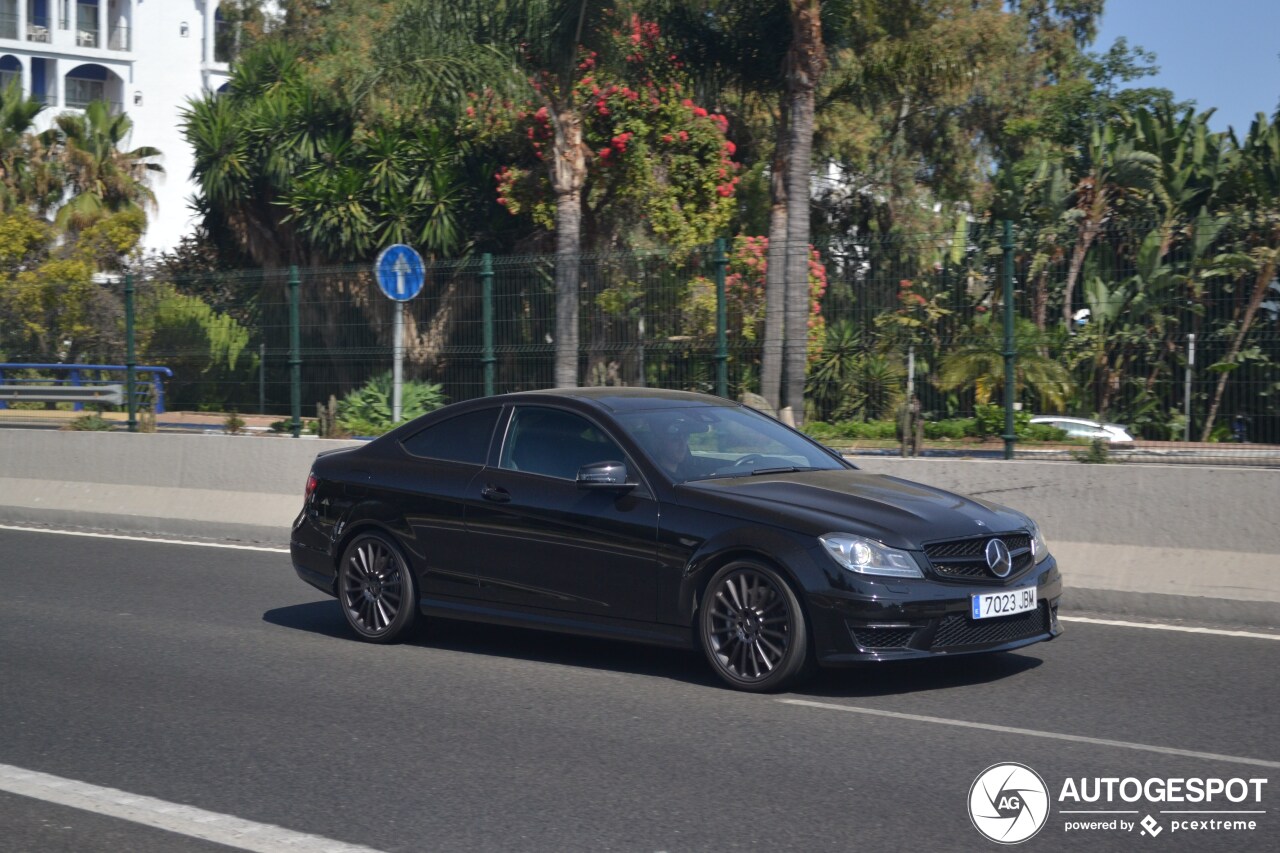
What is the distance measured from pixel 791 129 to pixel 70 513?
11.3 metres

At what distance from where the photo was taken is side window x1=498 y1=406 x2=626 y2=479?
8.26 m

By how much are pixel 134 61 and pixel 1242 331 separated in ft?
196

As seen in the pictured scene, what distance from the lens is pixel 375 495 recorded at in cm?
909

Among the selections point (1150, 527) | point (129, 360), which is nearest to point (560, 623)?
point (1150, 527)

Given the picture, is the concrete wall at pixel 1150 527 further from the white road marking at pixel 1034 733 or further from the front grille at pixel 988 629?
the white road marking at pixel 1034 733

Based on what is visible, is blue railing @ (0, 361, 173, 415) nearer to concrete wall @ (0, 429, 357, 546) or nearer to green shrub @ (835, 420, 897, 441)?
concrete wall @ (0, 429, 357, 546)

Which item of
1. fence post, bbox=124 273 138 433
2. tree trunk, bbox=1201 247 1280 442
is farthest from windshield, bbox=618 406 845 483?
fence post, bbox=124 273 138 433

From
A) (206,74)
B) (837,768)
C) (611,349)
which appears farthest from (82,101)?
(837,768)

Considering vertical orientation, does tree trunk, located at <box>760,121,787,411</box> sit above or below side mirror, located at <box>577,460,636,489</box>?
above

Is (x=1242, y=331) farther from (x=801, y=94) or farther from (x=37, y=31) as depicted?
(x=37, y=31)

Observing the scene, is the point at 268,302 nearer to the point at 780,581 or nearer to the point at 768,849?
the point at 780,581

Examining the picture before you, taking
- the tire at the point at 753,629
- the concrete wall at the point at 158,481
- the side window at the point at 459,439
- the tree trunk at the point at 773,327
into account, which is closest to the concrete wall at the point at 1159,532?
the tree trunk at the point at 773,327

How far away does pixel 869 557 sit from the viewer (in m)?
7.06

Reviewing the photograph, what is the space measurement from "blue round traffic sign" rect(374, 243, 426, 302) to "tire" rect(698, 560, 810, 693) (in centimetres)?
868
